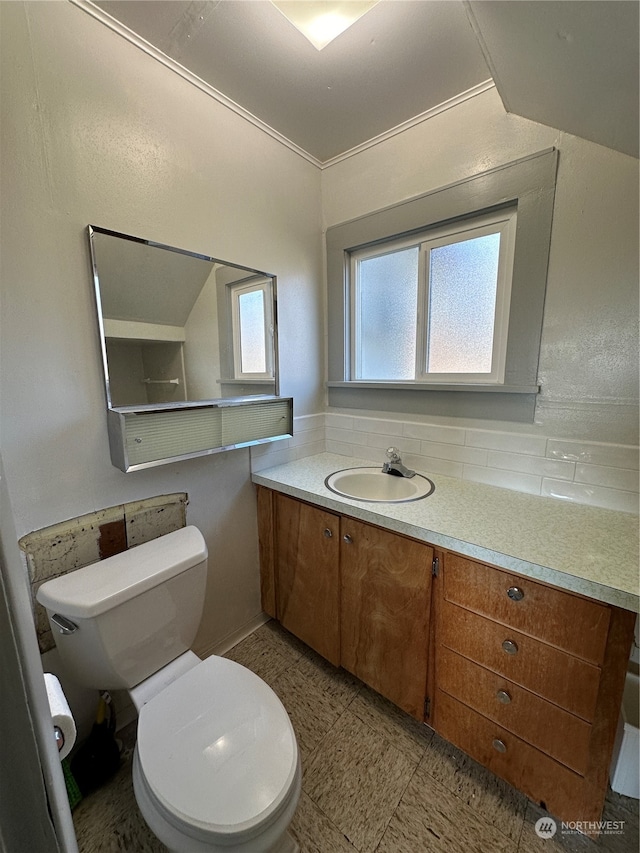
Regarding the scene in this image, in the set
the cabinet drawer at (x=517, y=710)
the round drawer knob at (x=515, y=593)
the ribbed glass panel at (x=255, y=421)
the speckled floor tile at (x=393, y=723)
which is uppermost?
the ribbed glass panel at (x=255, y=421)

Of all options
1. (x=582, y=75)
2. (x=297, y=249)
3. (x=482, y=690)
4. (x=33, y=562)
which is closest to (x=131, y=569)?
(x=33, y=562)

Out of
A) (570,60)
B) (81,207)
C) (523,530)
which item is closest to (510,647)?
(523,530)

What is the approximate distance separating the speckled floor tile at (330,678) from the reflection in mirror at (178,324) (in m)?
1.27

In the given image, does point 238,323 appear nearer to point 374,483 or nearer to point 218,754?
point 374,483

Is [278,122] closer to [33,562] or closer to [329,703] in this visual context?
[33,562]

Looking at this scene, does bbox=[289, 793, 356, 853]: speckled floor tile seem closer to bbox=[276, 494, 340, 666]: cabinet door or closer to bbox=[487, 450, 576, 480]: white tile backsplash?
bbox=[276, 494, 340, 666]: cabinet door

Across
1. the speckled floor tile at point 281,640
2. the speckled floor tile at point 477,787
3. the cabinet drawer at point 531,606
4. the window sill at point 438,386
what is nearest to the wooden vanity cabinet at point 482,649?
the cabinet drawer at point 531,606

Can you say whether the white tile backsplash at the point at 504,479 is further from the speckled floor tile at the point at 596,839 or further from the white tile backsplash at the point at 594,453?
the speckled floor tile at the point at 596,839

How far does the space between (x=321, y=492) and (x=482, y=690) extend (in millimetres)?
→ 800

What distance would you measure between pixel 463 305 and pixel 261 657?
6.04 ft

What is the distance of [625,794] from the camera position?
1.07 metres

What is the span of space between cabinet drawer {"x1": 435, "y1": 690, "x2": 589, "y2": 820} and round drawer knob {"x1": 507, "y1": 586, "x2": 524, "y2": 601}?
1.43 ft

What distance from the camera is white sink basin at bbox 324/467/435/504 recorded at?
1.50m

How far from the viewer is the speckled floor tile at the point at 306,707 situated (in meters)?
1.26
